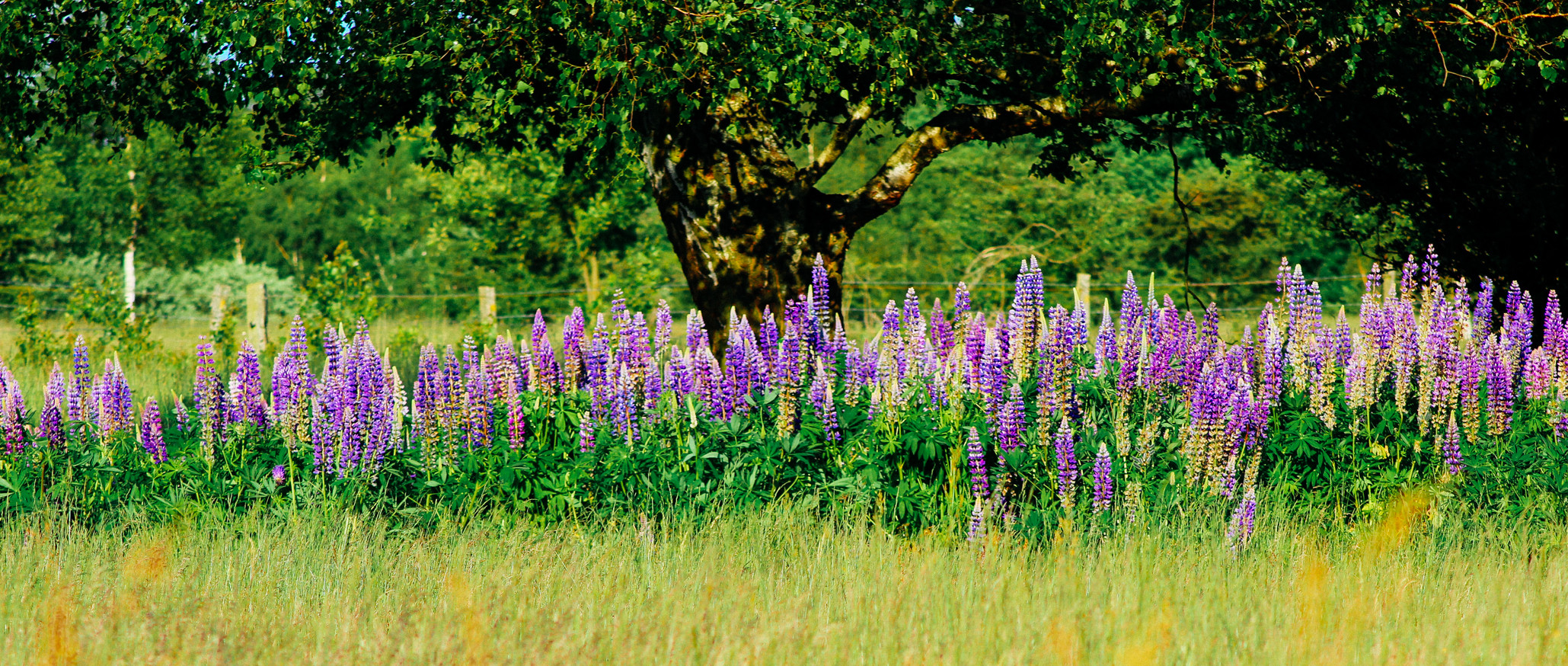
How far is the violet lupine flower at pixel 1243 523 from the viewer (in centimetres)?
497

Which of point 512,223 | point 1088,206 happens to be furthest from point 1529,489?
point 1088,206

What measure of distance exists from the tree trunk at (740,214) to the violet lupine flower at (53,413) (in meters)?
3.93

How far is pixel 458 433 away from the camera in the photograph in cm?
568

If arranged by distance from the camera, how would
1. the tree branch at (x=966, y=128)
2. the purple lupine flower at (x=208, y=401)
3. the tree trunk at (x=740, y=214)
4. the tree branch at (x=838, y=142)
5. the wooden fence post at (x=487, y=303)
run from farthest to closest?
the wooden fence post at (x=487, y=303)
the tree branch at (x=838, y=142)
the tree branch at (x=966, y=128)
the tree trunk at (x=740, y=214)
the purple lupine flower at (x=208, y=401)

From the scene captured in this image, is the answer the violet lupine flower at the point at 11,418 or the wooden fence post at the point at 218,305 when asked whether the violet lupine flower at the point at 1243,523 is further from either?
the wooden fence post at the point at 218,305

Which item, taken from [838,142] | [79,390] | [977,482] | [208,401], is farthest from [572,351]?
[838,142]

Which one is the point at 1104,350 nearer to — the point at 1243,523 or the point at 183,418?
the point at 1243,523

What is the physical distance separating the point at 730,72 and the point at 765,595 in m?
4.02

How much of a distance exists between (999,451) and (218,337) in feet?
37.1

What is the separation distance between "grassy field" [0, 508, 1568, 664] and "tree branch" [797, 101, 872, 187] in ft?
13.9

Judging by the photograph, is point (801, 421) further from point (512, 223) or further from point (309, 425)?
point (512, 223)

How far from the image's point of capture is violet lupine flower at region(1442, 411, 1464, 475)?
560 centimetres

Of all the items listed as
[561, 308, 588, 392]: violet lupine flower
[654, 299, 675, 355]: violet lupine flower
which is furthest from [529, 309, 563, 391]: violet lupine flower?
[654, 299, 675, 355]: violet lupine flower

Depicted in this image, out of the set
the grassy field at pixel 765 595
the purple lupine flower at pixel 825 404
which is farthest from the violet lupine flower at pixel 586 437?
the purple lupine flower at pixel 825 404
